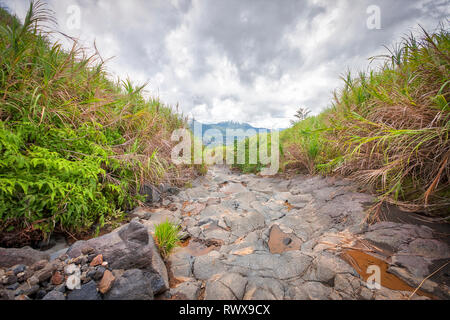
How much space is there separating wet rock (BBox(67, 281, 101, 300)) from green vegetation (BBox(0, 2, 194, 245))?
805 mm

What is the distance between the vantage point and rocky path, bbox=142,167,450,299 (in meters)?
1.27

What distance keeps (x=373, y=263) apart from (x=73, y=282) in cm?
234

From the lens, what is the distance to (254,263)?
1635 mm

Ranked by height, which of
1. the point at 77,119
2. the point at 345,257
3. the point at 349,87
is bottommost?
the point at 345,257

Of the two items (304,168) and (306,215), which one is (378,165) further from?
(304,168)

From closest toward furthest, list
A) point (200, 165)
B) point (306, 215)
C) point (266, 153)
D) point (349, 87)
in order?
point (306, 215) → point (349, 87) → point (200, 165) → point (266, 153)

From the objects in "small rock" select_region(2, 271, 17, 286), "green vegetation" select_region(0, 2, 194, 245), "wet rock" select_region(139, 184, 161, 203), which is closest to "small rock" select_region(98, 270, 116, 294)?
"small rock" select_region(2, 271, 17, 286)

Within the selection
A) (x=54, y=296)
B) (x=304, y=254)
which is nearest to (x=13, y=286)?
(x=54, y=296)

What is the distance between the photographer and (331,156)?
3.88 meters

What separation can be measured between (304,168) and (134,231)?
4781mm

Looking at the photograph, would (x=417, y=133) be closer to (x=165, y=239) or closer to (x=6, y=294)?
(x=165, y=239)

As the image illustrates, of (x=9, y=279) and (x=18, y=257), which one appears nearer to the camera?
(x=9, y=279)

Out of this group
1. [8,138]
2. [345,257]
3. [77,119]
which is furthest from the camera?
[77,119]

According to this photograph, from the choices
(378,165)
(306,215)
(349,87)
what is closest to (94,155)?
(306,215)
